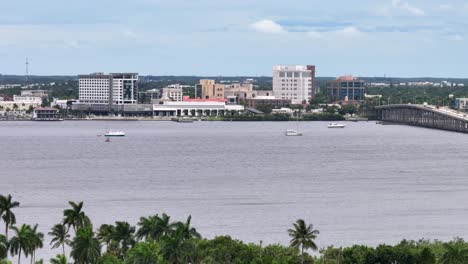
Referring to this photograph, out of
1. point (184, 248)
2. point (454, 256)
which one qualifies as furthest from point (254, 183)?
point (184, 248)

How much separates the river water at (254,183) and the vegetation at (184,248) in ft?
25.6

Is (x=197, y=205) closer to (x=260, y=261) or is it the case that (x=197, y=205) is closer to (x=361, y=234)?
(x=361, y=234)

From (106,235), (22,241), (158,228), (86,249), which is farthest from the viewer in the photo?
(106,235)

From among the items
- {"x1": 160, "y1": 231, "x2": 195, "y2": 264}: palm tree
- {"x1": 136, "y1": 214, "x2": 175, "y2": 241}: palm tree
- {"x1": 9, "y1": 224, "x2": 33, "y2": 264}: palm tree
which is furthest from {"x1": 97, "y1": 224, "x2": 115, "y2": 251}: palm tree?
{"x1": 160, "y1": 231, "x2": 195, "y2": 264}: palm tree

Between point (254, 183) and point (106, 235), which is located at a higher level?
point (106, 235)

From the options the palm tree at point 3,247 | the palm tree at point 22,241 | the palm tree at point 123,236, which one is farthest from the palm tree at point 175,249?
the palm tree at point 3,247

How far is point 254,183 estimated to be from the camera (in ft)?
299

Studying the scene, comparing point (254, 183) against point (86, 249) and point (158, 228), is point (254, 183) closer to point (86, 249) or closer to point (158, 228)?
point (158, 228)

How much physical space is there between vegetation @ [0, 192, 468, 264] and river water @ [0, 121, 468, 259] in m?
7.80

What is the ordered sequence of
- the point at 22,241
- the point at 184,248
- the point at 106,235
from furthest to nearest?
1. the point at 106,235
2. the point at 22,241
3. the point at 184,248

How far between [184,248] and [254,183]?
148 feet

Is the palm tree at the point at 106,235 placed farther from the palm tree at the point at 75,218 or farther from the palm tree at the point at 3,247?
the palm tree at the point at 3,247

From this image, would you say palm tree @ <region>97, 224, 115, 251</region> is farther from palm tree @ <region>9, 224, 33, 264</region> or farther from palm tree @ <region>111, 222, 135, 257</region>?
palm tree @ <region>9, 224, 33, 264</region>

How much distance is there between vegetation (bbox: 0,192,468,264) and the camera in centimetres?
4609
